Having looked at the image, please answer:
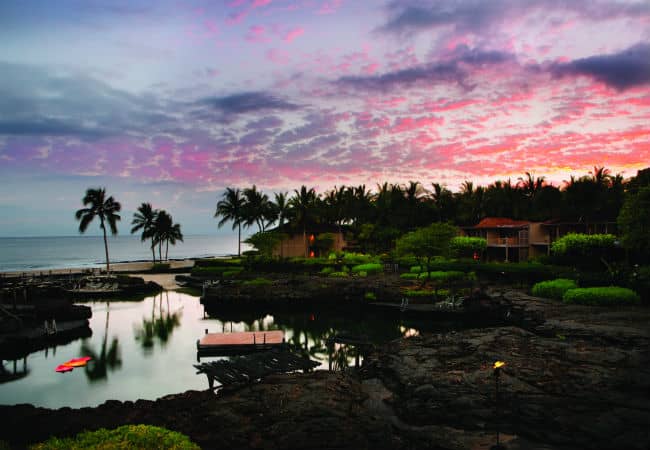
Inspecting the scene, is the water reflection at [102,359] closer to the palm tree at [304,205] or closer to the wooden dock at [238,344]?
the wooden dock at [238,344]

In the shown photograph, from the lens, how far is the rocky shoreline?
33.9 ft

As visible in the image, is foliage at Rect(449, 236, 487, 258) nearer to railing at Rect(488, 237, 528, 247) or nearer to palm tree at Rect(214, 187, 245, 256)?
railing at Rect(488, 237, 528, 247)

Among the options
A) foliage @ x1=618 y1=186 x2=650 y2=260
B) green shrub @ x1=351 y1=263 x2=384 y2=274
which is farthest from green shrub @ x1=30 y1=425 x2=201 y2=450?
green shrub @ x1=351 y1=263 x2=384 y2=274

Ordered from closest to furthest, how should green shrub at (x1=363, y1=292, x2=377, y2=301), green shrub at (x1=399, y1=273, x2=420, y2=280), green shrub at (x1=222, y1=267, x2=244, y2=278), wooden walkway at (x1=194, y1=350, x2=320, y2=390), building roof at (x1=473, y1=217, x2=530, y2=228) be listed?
wooden walkway at (x1=194, y1=350, x2=320, y2=390), green shrub at (x1=363, y1=292, x2=377, y2=301), green shrub at (x1=399, y1=273, x2=420, y2=280), green shrub at (x1=222, y1=267, x2=244, y2=278), building roof at (x1=473, y1=217, x2=530, y2=228)

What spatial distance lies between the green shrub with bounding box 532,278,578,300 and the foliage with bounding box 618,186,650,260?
4.32 meters

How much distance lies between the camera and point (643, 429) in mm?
9727

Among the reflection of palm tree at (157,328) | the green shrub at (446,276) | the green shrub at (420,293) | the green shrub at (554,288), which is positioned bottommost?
the reflection of palm tree at (157,328)

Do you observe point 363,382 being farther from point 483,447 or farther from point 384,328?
point 384,328

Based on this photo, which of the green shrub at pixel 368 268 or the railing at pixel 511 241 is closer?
the green shrub at pixel 368 268

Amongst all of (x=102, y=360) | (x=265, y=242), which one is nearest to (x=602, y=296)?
(x=102, y=360)

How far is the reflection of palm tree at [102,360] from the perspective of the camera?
21281 millimetres

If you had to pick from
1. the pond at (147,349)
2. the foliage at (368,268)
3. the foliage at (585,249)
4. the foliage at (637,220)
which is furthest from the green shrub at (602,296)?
the foliage at (368,268)

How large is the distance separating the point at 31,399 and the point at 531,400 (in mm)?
19634

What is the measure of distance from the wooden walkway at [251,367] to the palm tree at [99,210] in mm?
45263
